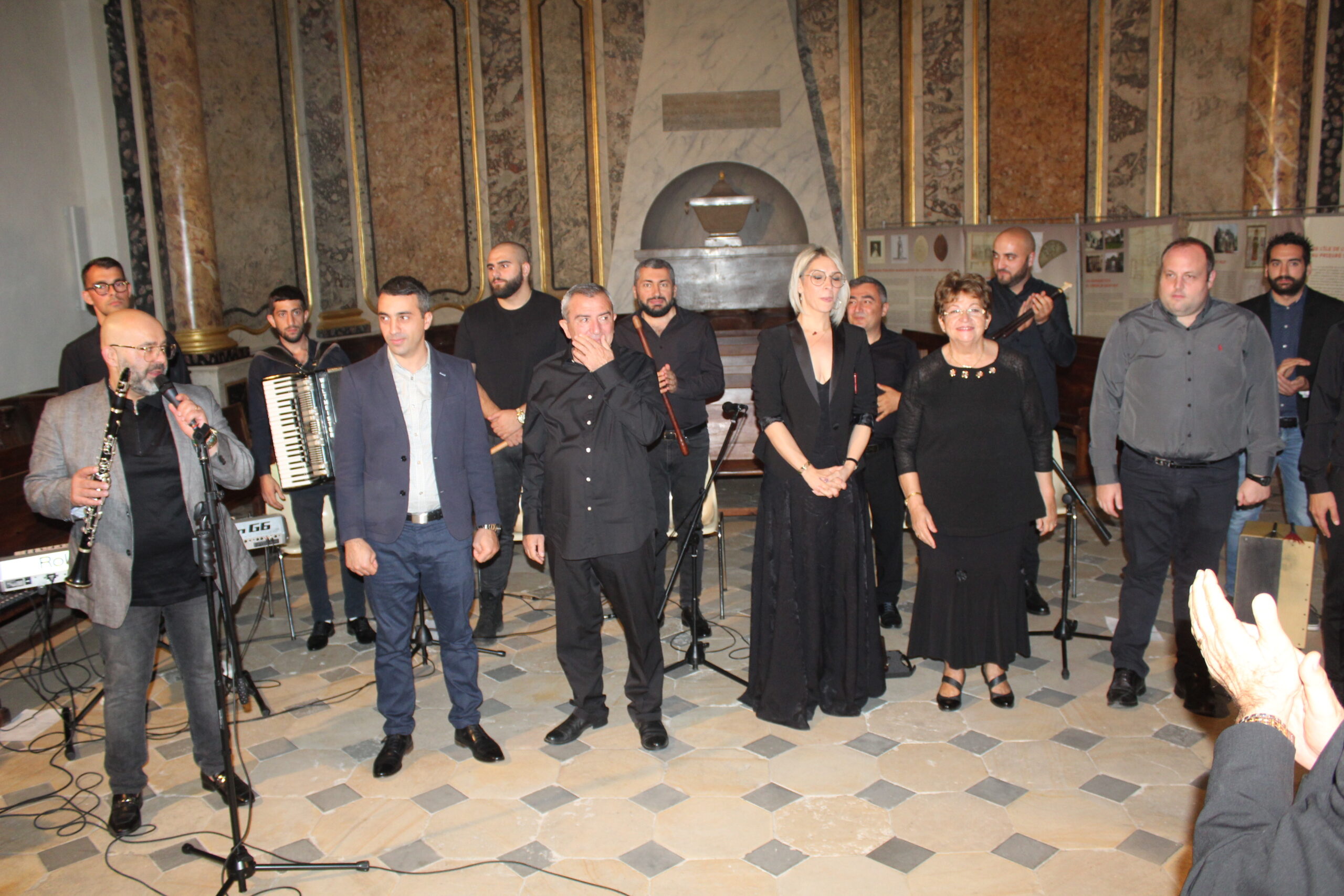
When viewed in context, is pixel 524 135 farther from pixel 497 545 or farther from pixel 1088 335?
pixel 497 545

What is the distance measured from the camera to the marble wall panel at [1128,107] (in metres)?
8.35

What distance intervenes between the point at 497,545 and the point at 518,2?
7927 mm

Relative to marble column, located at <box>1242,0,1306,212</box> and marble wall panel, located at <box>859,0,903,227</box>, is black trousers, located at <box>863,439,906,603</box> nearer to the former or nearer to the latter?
marble column, located at <box>1242,0,1306,212</box>

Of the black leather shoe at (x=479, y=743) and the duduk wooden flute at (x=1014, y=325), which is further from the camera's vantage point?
the duduk wooden flute at (x=1014, y=325)

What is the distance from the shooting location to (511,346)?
4.65 m

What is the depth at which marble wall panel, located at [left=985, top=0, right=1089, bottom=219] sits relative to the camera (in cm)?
884

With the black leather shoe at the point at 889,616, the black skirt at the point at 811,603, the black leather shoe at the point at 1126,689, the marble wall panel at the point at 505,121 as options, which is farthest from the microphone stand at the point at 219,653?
the marble wall panel at the point at 505,121

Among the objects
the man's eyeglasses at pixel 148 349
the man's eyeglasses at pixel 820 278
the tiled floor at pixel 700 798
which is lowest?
the tiled floor at pixel 700 798

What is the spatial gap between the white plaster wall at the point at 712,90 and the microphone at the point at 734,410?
6641 millimetres

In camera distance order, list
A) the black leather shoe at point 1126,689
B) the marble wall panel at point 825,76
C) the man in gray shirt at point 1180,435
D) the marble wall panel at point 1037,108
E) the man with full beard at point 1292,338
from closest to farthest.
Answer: the man in gray shirt at point 1180,435 → the black leather shoe at point 1126,689 → the man with full beard at point 1292,338 → the marble wall panel at point 1037,108 → the marble wall panel at point 825,76

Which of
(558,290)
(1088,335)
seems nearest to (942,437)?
(1088,335)

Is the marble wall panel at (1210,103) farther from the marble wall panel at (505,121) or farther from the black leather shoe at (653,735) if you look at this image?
the black leather shoe at (653,735)

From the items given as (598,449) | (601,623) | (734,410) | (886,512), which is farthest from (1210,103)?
(601,623)

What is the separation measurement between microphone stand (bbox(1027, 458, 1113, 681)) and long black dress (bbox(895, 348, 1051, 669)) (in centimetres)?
21
